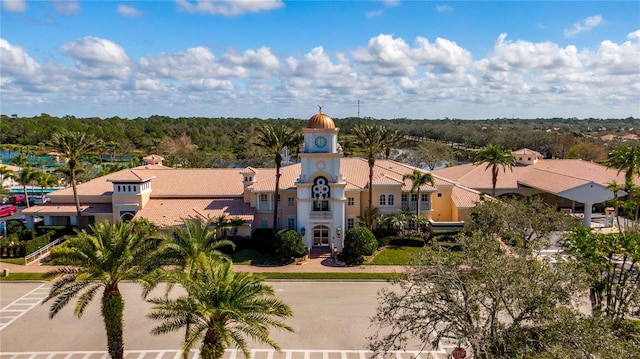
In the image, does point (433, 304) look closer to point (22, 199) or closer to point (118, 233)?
point (118, 233)

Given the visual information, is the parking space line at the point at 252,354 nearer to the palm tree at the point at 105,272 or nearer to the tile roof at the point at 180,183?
the palm tree at the point at 105,272

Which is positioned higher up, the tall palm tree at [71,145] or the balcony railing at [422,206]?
the tall palm tree at [71,145]

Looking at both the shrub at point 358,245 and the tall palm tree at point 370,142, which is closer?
the shrub at point 358,245

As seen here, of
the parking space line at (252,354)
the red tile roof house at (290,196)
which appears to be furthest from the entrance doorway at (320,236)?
the parking space line at (252,354)

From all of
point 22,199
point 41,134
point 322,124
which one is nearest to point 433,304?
point 322,124

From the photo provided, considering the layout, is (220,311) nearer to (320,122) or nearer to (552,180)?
(320,122)

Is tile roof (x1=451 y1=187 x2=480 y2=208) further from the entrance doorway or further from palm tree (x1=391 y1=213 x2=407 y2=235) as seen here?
the entrance doorway
